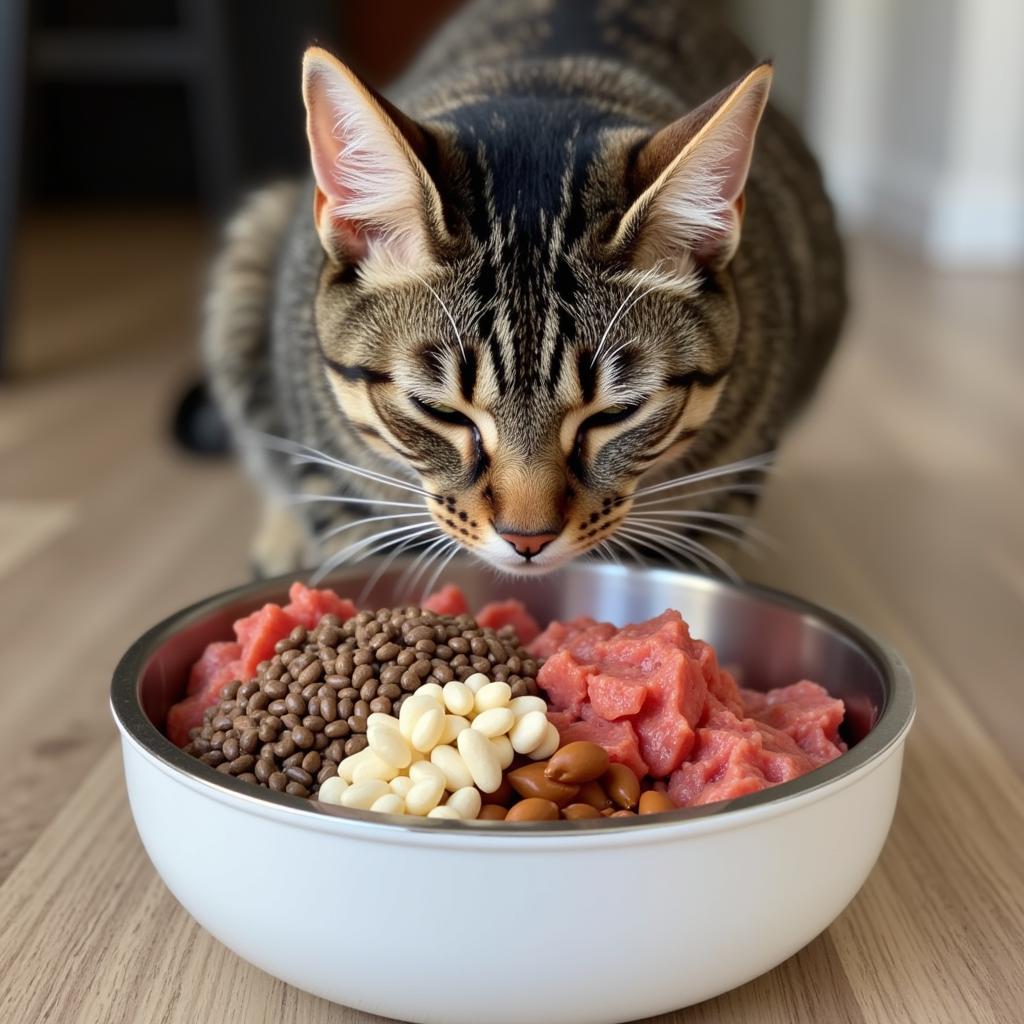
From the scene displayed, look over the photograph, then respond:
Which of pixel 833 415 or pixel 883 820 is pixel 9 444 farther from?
pixel 883 820

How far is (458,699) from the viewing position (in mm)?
787

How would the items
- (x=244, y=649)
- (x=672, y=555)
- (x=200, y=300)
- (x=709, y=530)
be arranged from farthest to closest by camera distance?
(x=200, y=300), (x=672, y=555), (x=709, y=530), (x=244, y=649)

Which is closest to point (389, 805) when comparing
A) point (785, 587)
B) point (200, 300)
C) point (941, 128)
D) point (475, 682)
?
→ point (475, 682)

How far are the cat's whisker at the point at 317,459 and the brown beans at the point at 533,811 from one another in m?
0.33

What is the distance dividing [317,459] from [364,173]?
1.11 ft

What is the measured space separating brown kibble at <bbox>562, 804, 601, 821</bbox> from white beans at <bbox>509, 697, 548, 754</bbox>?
0.05m

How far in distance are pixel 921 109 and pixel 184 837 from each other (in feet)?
14.0

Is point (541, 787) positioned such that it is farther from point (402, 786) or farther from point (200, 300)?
point (200, 300)

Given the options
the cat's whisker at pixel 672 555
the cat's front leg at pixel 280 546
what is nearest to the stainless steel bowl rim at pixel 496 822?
the cat's whisker at pixel 672 555

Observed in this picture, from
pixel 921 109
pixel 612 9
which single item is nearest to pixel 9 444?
pixel 612 9

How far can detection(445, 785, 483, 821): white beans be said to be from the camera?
29.0 inches

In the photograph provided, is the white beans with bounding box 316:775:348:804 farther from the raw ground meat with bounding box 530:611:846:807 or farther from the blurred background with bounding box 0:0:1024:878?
the blurred background with bounding box 0:0:1024:878

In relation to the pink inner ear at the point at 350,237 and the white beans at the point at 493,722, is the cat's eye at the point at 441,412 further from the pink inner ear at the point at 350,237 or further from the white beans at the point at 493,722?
the white beans at the point at 493,722

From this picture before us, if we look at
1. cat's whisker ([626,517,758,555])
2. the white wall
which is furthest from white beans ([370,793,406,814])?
the white wall
